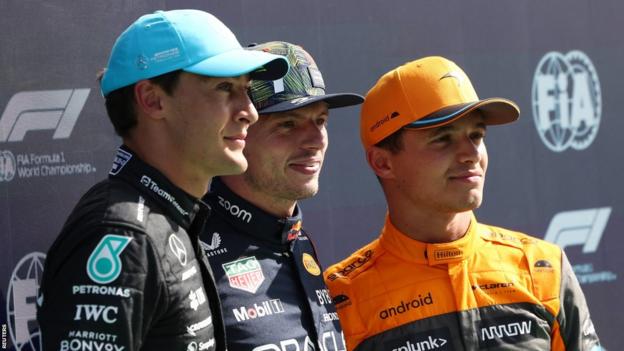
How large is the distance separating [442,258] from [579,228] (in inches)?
66.1

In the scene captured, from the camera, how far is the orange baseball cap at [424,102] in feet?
7.73

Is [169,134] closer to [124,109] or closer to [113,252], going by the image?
[124,109]

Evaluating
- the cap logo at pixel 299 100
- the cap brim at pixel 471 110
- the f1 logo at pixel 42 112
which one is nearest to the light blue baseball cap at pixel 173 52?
the cap logo at pixel 299 100

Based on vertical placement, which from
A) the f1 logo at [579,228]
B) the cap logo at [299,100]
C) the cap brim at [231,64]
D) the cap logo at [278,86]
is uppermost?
the cap brim at [231,64]

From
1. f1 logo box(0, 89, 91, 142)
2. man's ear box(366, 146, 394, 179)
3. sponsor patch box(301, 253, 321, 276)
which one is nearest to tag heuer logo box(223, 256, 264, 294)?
sponsor patch box(301, 253, 321, 276)

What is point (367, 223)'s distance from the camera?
3354mm

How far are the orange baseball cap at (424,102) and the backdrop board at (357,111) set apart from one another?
76 cm

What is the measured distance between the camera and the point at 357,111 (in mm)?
3332

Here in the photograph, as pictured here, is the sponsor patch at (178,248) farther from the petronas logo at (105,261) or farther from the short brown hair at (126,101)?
the short brown hair at (126,101)

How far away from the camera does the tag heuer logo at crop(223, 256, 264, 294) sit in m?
2.11

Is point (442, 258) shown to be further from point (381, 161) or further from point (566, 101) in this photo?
point (566, 101)

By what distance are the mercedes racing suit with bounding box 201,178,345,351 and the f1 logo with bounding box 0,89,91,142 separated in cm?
59

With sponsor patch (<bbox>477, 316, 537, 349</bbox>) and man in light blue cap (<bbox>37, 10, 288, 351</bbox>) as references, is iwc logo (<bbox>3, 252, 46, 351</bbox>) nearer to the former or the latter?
man in light blue cap (<bbox>37, 10, 288, 351</bbox>)

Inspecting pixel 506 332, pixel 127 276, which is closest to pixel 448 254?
pixel 506 332
